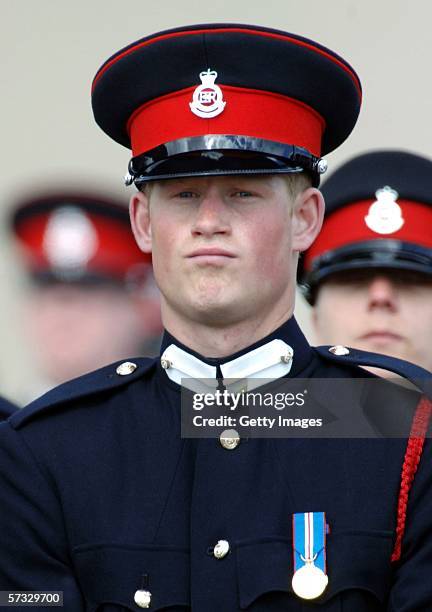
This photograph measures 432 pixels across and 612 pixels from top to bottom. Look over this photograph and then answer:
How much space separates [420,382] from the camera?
10.2 ft

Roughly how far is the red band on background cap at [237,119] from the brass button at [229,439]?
52 centimetres

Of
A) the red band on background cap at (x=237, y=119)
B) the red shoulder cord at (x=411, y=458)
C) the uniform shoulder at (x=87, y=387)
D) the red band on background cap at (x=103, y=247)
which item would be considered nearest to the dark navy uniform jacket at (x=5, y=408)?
the uniform shoulder at (x=87, y=387)

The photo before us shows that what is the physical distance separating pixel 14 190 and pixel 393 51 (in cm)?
148

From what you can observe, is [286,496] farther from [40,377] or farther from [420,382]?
[40,377]

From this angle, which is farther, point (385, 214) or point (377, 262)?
point (385, 214)

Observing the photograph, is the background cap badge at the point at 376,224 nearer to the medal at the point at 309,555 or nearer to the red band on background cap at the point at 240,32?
the red band on background cap at the point at 240,32

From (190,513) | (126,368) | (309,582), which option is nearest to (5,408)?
(126,368)

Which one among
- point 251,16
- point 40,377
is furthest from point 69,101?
point 40,377

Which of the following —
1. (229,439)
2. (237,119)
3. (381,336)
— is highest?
(381,336)

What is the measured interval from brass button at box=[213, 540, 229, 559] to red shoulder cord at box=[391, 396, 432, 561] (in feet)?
0.91

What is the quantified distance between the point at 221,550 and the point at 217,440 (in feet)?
0.71

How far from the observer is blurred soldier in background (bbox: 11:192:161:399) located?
5.01 meters

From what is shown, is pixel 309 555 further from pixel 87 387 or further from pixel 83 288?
pixel 83 288

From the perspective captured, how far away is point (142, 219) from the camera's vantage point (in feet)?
10.4
